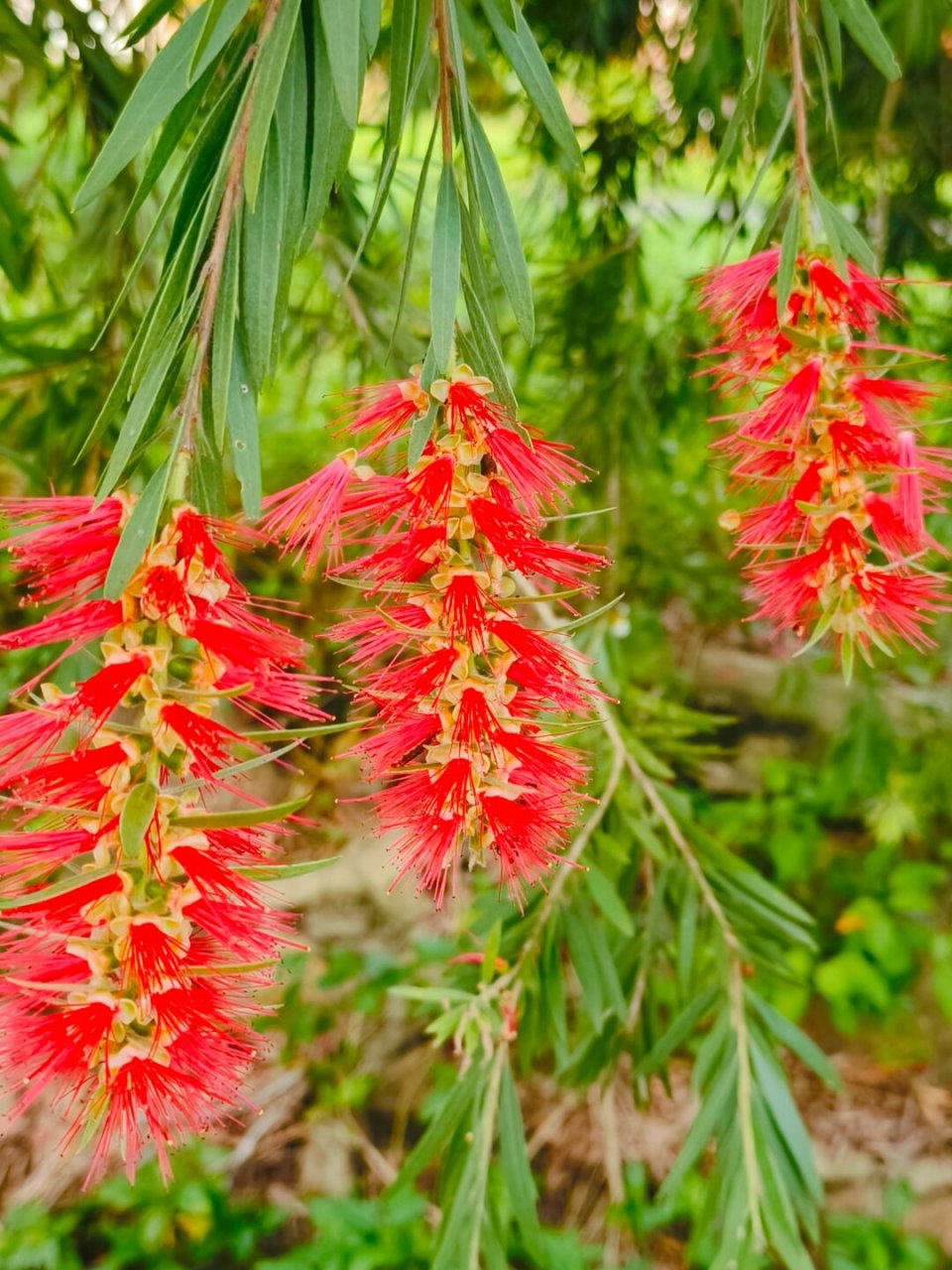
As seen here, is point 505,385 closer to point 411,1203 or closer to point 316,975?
point 411,1203

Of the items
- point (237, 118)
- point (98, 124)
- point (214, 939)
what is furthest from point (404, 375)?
point (214, 939)

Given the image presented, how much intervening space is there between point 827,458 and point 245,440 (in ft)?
1.10

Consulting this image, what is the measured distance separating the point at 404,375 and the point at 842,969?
5.03 ft

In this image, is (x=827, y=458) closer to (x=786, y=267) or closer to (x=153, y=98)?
(x=786, y=267)

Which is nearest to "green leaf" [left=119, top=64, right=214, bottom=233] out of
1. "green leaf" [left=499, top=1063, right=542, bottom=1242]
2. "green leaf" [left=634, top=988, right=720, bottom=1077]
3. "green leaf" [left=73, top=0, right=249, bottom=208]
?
"green leaf" [left=73, top=0, right=249, bottom=208]

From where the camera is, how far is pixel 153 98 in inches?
18.7

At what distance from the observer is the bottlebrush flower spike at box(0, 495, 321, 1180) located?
40cm

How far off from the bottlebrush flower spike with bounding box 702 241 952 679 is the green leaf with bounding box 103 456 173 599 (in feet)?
1.04

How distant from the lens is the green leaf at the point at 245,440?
0.44 metres

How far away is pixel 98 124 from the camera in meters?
1.00

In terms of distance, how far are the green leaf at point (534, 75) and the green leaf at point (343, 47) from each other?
14cm

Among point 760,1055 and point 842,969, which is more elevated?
point 842,969

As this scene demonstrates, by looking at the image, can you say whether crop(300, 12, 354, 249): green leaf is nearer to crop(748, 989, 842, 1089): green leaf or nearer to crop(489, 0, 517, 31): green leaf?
crop(489, 0, 517, 31): green leaf

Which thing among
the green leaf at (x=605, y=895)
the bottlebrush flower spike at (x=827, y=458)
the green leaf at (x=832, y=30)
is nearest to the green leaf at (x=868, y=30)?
the green leaf at (x=832, y=30)
